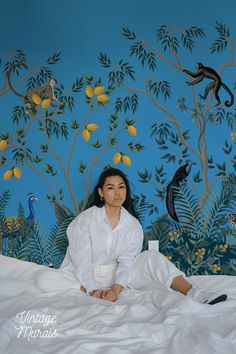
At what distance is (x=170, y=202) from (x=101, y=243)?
0.60 meters

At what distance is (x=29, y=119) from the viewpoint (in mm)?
2959

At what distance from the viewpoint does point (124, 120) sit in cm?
286

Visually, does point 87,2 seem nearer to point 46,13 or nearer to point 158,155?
point 46,13

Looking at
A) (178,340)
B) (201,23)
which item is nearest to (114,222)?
(178,340)

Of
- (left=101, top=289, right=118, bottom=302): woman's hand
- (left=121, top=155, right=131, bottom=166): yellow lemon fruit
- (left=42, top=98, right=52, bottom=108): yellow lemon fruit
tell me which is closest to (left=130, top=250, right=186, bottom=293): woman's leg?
(left=101, top=289, right=118, bottom=302): woman's hand

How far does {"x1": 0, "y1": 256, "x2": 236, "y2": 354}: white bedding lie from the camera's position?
1381 mm

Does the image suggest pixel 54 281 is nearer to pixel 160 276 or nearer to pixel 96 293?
pixel 96 293

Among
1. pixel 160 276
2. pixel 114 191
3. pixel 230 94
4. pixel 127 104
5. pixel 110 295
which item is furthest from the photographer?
pixel 127 104

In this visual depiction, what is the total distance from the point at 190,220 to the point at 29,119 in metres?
1.34

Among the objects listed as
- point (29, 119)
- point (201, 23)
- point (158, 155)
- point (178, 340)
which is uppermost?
point (201, 23)

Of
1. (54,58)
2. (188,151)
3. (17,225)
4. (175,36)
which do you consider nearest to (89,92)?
(54,58)

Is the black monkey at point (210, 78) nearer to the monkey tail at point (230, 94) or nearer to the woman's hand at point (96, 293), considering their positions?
the monkey tail at point (230, 94)

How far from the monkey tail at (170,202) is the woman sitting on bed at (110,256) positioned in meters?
0.25

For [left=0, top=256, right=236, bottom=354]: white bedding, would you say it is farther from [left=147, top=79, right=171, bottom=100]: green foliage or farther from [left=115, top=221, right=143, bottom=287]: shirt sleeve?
[left=147, top=79, right=171, bottom=100]: green foliage
